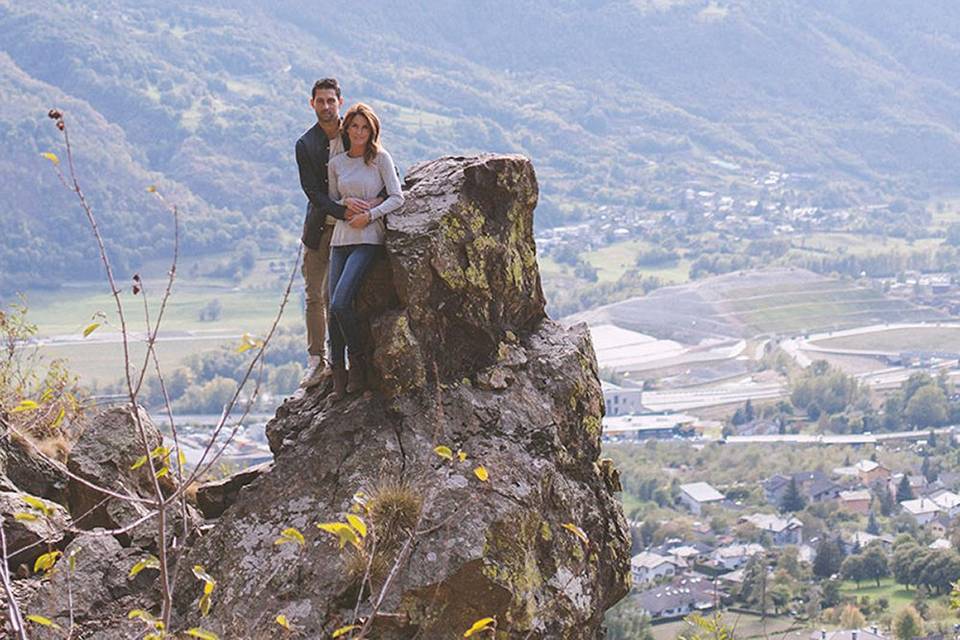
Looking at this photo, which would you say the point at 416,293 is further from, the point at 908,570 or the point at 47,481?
the point at 908,570

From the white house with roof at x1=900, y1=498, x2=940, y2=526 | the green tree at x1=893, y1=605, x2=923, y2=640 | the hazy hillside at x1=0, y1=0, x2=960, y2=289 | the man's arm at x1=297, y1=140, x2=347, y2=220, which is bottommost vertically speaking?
the white house with roof at x1=900, y1=498, x2=940, y2=526

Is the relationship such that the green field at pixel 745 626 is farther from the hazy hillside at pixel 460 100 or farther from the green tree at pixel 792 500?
the hazy hillside at pixel 460 100

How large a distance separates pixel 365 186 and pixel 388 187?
0.43ft

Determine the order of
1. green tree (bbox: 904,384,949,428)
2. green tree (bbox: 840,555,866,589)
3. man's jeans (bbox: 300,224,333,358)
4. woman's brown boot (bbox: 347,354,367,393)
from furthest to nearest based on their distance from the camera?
green tree (bbox: 904,384,949,428) → green tree (bbox: 840,555,866,589) → man's jeans (bbox: 300,224,333,358) → woman's brown boot (bbox: 347,354,367,393)

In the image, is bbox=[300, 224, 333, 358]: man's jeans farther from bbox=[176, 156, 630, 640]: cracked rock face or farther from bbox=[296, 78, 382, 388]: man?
bbox=[176, 156, 630, 640]: cracked rock face

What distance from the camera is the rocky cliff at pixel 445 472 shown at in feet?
22.3

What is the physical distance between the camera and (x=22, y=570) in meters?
7.22

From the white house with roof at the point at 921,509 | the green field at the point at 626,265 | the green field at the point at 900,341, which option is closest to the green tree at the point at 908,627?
the white house with roof at the point at 921,509

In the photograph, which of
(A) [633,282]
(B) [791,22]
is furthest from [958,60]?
(A) [633,282]

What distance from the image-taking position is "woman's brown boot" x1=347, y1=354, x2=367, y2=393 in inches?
306

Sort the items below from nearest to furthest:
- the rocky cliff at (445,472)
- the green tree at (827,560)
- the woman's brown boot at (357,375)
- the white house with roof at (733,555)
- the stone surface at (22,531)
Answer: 1. the rocky cliff at (445,472)
2. the stone surface at (22,531)
3. the woman's brown boot at (357,375)
4. the green tree at (827,560)
5. the white house with roof at (733,555)

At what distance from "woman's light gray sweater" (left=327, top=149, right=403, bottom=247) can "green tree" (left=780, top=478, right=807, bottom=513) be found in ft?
182

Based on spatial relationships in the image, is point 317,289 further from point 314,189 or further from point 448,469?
point 448,469

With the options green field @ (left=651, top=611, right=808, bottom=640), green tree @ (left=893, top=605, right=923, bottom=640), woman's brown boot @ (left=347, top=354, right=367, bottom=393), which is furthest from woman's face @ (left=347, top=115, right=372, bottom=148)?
green field @ (left=651, top=611, right=808, bottom=640)
